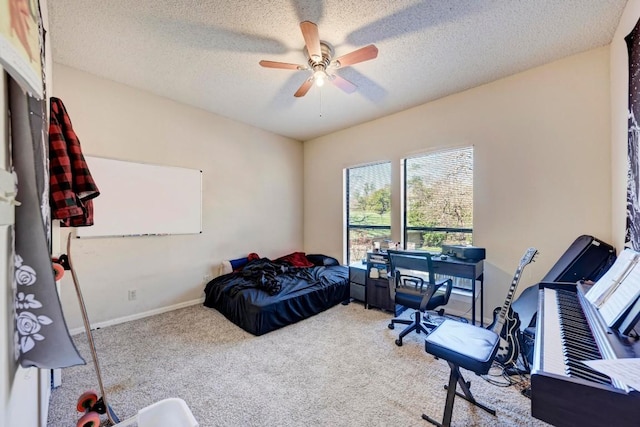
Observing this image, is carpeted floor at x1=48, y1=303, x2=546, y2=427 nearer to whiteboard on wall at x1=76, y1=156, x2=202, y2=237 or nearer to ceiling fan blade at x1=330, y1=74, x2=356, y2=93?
whiteboard on wall at x1=76, y1=156, x2=202, y2=237

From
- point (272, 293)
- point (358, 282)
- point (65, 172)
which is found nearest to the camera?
point (65, 172)

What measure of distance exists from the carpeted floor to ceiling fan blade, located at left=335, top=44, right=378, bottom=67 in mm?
2458

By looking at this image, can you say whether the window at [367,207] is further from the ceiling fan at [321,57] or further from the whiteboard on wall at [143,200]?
the whiteboard on wall at [143,200]

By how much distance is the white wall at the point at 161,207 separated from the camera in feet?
9.05

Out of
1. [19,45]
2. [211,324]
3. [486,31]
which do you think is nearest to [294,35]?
[486,31]

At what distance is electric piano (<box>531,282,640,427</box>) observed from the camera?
2.38 feet

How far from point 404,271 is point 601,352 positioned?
1966mm

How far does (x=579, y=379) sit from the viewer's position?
793 mm

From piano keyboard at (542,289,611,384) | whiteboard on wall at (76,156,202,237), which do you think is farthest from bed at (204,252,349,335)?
piano keyboard at (542,289,611,384)

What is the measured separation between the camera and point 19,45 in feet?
2.19

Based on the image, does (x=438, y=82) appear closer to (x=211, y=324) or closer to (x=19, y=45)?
(x=19, y=45)

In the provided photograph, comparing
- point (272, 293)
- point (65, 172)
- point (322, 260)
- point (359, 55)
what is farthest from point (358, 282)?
point (65, 172)

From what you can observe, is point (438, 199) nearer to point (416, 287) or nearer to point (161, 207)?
point (416, 287)

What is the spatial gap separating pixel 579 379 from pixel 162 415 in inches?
69.4
